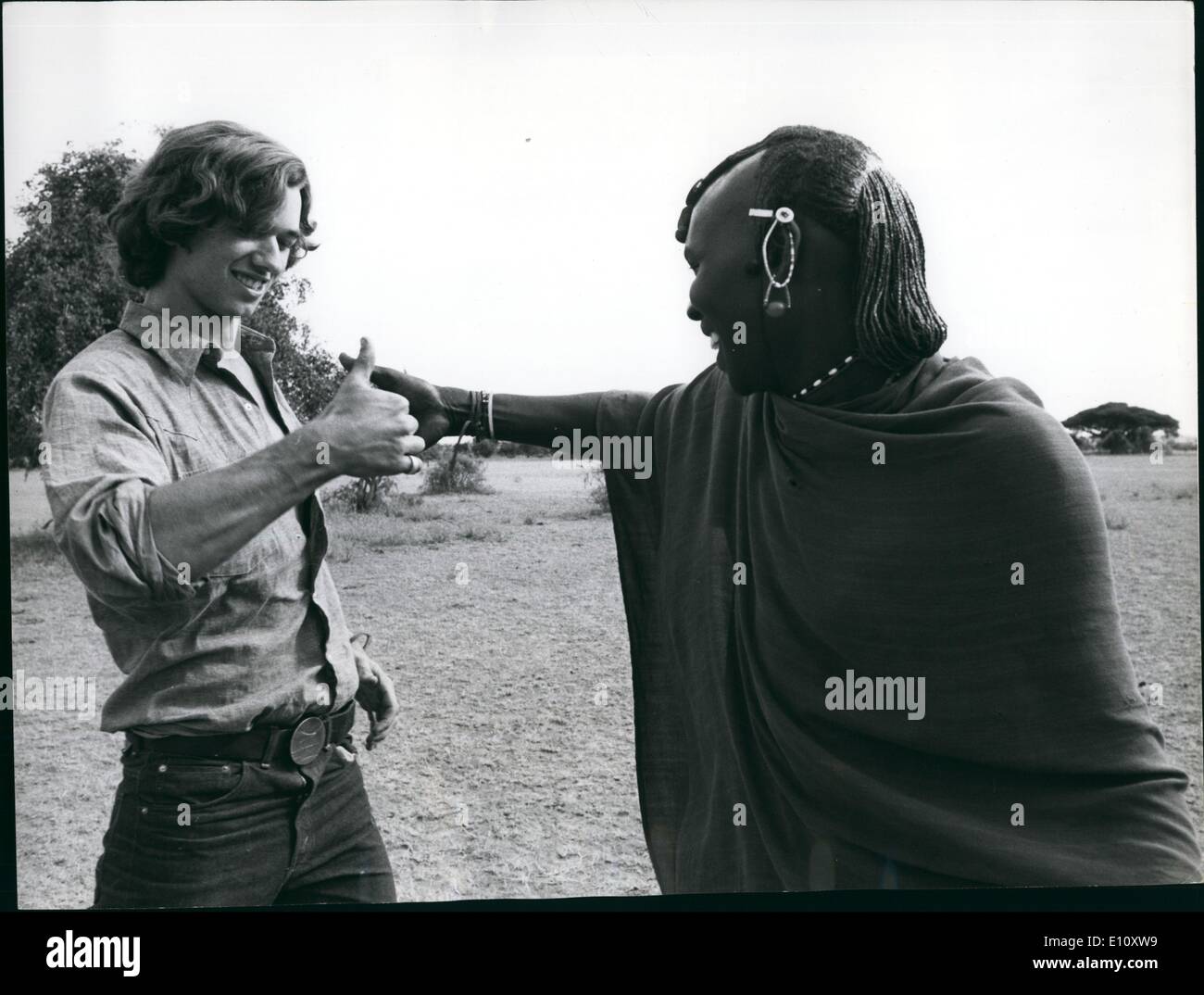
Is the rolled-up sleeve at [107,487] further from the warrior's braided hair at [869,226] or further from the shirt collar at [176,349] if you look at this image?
the warrior's braided hair at [869,226]

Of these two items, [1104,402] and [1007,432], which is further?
[1104,402]

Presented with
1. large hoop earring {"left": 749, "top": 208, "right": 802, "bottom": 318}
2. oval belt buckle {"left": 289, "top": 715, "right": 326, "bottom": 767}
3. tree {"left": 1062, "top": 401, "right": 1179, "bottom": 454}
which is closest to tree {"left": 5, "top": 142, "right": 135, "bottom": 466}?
oval belt buckle {"left": 289, "top": 715, "right": 326, "bottom": 767}

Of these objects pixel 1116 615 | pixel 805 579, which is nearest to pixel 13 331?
pixel 805 579

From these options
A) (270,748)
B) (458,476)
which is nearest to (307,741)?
(270,748)

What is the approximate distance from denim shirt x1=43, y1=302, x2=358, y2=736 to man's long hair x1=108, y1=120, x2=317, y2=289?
0.13 m

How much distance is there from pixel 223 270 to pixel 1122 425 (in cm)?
195

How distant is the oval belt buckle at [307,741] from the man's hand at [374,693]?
0.15 meters

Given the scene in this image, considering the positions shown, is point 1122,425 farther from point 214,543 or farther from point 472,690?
point 214,543

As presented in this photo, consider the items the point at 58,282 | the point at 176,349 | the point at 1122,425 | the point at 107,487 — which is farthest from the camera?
the point at 1122,425

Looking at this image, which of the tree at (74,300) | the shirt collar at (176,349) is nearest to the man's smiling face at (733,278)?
the tree at (74,300)

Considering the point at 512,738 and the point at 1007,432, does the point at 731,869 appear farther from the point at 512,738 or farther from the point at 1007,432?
the point at 1007,432

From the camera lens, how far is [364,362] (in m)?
2.52

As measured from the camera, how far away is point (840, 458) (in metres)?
2.42
